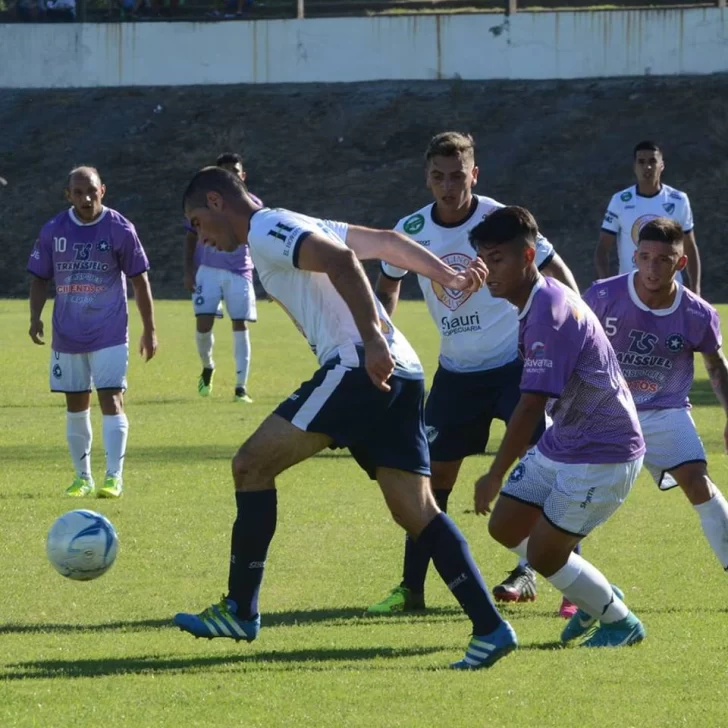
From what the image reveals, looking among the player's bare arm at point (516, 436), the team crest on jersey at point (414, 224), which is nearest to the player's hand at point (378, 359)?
the player's bare arm at point (516, 436)

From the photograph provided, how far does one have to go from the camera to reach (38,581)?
24.3 feet

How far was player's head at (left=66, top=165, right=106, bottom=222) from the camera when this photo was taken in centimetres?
969

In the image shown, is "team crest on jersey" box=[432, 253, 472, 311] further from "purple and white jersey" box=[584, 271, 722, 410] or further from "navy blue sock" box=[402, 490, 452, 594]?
"navy blue sock" box=[402, 490, 452, 594]

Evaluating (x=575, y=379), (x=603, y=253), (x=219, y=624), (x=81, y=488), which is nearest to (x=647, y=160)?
(x=603, y=253)

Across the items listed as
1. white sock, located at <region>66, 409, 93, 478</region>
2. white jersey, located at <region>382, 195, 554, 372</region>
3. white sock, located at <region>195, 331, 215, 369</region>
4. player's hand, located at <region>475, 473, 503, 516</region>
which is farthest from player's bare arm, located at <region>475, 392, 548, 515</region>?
white sock, located at <region>195, 331, 215, 369</region>

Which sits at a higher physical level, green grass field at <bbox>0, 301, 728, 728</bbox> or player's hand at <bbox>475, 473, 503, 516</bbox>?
player's hand at <bbox>475, 473, 503, 516</bbox>

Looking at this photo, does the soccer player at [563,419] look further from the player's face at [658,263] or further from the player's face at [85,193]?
the player's face at [85,193]

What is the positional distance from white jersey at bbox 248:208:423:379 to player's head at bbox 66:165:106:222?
396 cm

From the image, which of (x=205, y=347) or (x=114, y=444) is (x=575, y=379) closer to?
(x=114, y=444)

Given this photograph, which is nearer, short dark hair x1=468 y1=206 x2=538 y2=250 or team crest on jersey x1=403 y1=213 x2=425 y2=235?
short dark hair x1=468 y1=206 x2=538 y2=250

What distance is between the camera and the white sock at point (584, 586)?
5898mm

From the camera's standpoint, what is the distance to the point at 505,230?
5.75 metres

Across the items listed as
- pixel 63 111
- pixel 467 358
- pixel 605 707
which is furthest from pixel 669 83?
pixel 605 707

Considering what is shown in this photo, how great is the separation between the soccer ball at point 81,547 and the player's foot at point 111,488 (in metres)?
3.04
